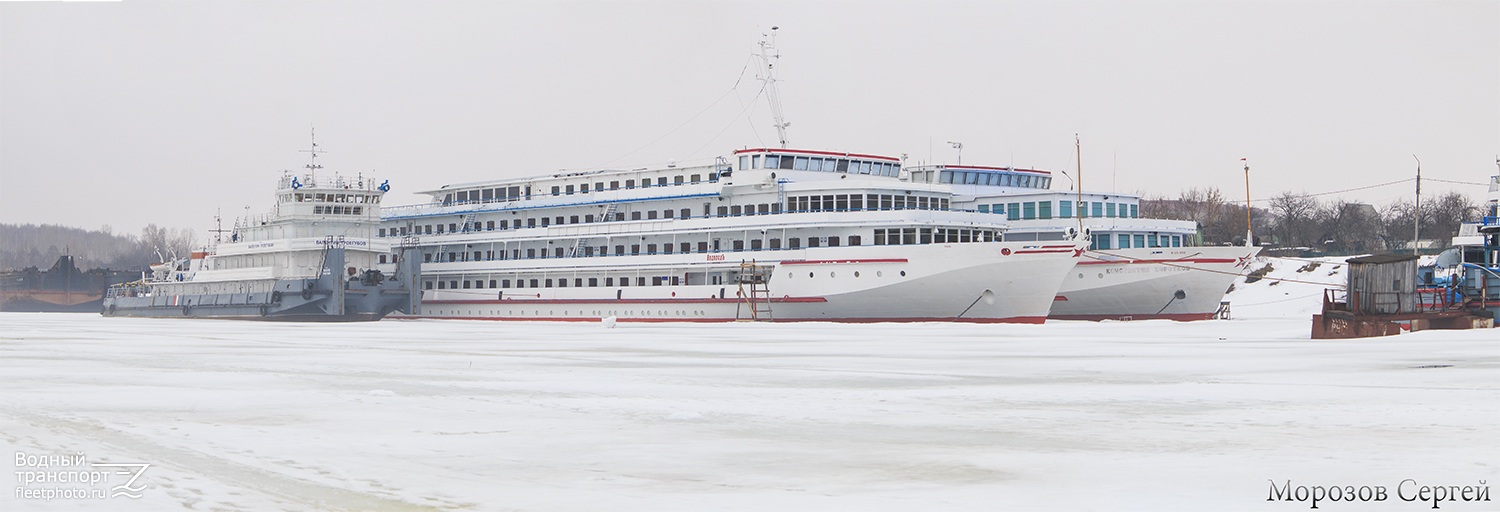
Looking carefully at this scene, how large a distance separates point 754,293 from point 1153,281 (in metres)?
17.7

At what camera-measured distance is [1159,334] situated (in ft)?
143

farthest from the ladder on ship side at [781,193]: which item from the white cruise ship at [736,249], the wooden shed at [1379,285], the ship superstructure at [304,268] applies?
the wooden shed at [1379,285]

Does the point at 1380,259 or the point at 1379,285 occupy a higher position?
the point at 1380,259

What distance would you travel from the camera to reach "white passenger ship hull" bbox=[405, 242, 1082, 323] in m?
58.2

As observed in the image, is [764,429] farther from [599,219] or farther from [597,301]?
[599,219]

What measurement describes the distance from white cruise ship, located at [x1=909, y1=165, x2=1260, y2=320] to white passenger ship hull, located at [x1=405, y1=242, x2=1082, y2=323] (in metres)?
3.83

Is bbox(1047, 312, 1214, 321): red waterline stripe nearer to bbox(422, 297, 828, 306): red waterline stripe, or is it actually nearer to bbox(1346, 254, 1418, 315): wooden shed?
bbox(422, 297, 828, 306): red waterline stripe

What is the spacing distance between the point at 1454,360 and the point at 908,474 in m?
18.2

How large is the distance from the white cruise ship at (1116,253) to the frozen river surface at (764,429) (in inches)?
1352

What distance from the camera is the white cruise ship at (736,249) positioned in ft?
194

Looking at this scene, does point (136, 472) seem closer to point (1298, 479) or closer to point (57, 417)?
point (57, 417)

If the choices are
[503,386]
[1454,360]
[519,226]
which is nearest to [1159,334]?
[1454,360]

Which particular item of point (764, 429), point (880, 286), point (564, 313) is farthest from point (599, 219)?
point (764, 429)

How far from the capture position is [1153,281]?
62.9 meters
